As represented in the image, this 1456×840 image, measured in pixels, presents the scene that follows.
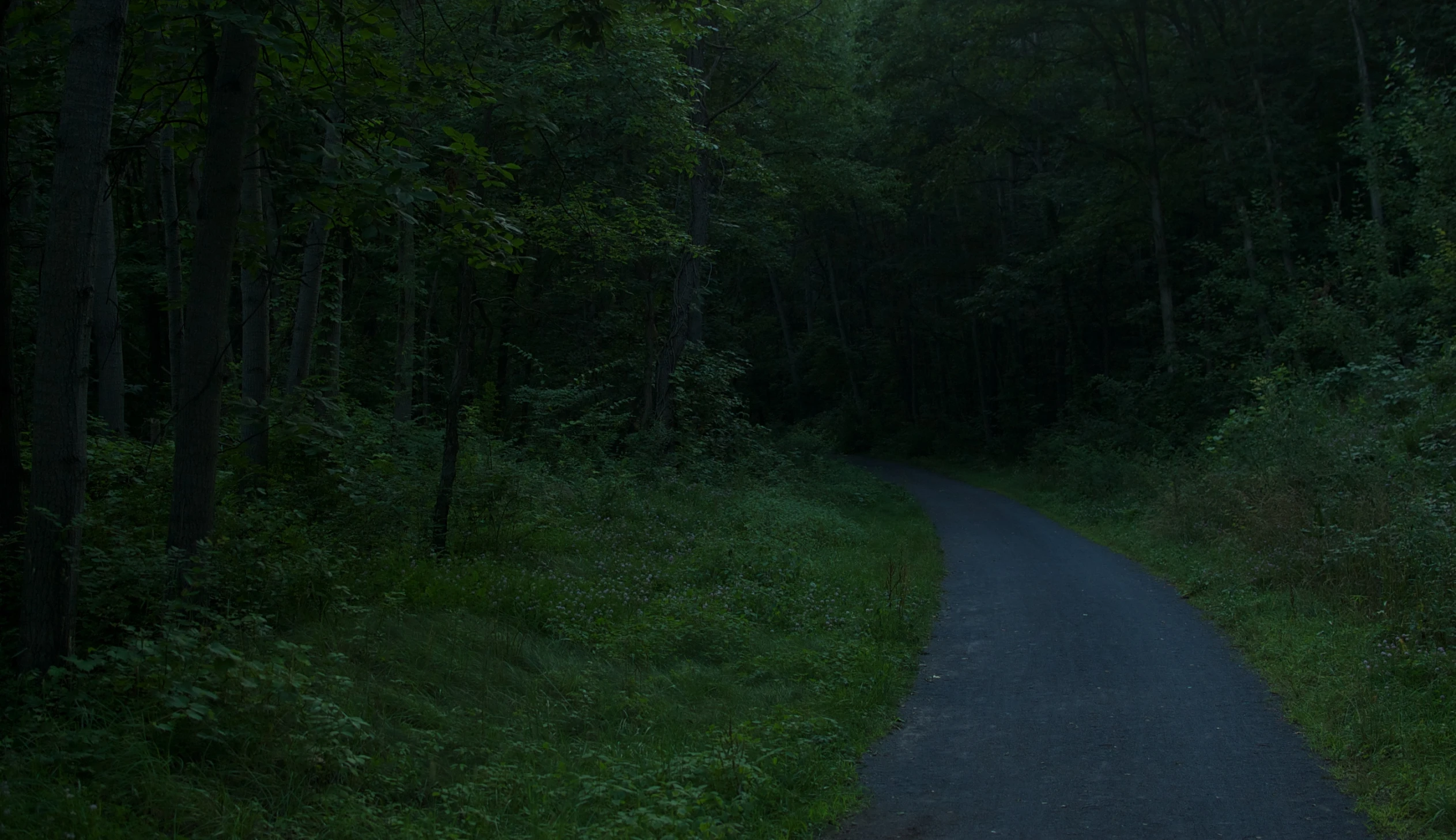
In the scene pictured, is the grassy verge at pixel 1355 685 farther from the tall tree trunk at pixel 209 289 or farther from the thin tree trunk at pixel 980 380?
the thin tree trunk at pixel 980 380

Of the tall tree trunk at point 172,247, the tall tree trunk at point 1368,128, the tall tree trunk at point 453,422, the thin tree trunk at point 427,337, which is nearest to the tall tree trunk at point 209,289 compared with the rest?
the tall tree trunk at point 453,422

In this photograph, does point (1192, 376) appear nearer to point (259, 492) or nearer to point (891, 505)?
point (891, 505)

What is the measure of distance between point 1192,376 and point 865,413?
26281mm

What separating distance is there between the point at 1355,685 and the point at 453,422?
7951 mm

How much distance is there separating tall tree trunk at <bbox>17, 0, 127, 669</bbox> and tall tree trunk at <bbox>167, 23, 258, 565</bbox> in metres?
0.84

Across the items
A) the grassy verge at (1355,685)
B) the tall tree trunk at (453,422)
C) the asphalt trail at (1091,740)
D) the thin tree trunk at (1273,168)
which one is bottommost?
the asphalt trail at (1091,740)

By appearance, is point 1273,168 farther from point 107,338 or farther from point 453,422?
point 107,338

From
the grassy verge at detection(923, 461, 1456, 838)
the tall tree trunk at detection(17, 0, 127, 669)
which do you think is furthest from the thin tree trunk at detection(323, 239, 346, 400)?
the grassy verge at detection(923, 461, 1456, 838)

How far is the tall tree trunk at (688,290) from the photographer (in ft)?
69.9

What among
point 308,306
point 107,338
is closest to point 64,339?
point 308,306

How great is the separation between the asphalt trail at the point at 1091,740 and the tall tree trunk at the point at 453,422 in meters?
4.88

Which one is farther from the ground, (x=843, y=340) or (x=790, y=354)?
(x=843, y=340)

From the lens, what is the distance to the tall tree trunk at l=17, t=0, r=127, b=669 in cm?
518

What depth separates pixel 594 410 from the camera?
18000mm
